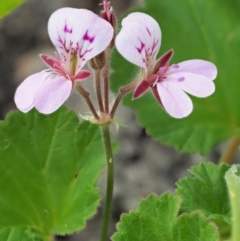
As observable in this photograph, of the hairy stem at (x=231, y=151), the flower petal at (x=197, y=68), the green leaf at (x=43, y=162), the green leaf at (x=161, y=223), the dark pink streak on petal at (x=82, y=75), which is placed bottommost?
the hairy stem at (x=231, y=151)

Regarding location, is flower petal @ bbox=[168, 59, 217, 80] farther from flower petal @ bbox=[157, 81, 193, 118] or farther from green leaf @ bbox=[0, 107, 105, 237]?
green leaf @ bbox=[0, 107, 105, 237]

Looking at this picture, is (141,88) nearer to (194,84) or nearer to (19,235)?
(194,84)

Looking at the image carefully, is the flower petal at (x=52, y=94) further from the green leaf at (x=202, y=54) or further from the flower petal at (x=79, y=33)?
the green leaf at (x=202, y=54)

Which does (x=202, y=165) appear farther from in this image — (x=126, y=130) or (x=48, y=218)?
(x=126, y=130)

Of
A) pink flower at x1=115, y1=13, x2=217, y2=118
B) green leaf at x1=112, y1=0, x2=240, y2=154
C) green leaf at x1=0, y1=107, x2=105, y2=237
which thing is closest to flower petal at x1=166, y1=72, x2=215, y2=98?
pink flower at x1=115, y1=13, x2=217, y2=118

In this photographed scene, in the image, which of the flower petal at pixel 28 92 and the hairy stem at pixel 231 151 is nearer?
the flower petal at pixel 28 92

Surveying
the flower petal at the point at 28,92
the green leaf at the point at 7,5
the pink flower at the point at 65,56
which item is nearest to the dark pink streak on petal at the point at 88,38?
the pink flower at the point at 65,56
